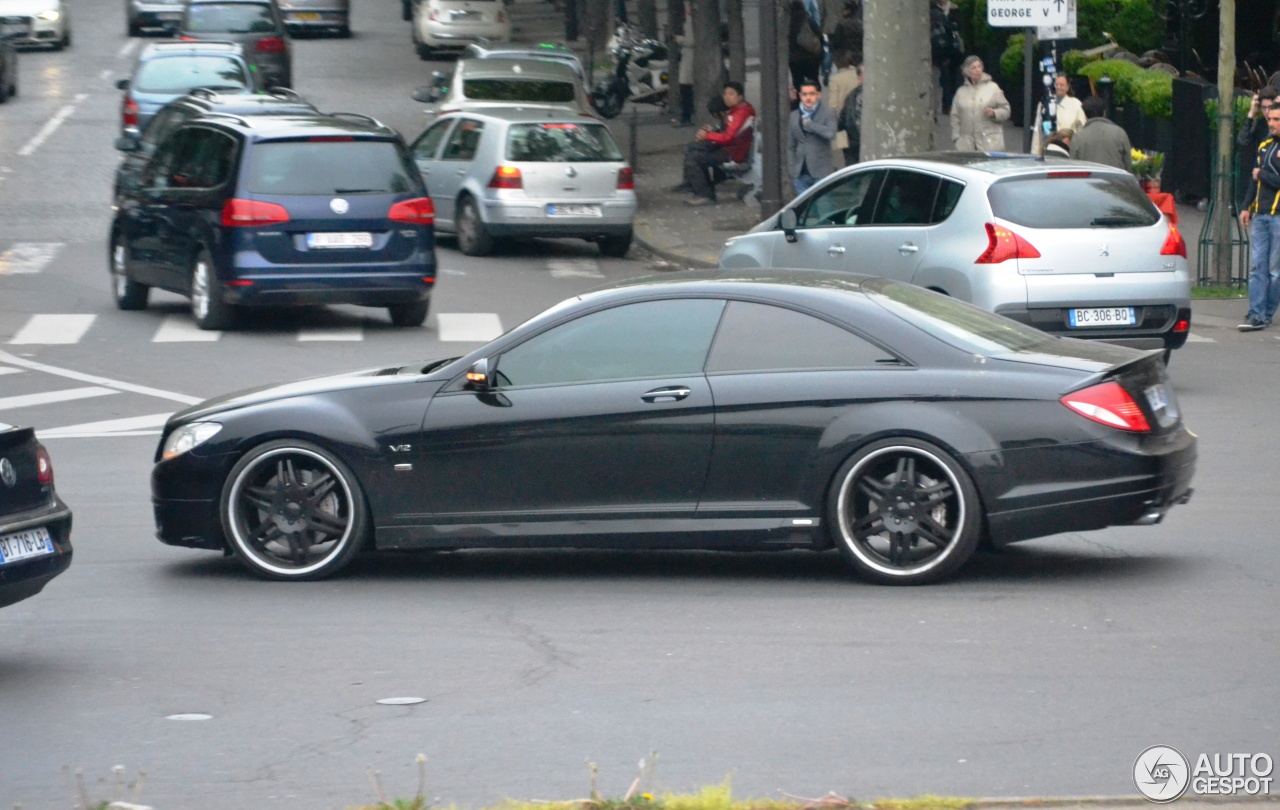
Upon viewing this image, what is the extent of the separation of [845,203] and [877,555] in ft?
23.5

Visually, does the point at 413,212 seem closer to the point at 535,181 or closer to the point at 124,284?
the point at 124,284

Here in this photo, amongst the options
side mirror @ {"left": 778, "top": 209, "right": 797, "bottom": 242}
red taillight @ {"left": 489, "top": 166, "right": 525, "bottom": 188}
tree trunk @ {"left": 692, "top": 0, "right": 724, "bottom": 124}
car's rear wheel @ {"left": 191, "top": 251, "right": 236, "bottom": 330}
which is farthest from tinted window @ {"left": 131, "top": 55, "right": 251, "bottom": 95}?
side mirror @ {"left": 778, "top": 209, "right": 797, "bottom": 242}

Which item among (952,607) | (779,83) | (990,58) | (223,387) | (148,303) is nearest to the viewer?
(952,607)

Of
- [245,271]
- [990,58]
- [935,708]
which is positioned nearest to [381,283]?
[245,271]

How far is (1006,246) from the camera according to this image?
13.6 meters

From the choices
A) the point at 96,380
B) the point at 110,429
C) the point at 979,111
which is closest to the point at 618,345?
the point at 110,429

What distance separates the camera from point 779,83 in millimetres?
23188

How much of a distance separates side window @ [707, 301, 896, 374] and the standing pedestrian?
8949 mm

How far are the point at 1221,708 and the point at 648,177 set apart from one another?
2311 cm

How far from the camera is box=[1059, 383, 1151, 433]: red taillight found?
26.6ft

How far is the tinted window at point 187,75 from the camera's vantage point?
94.9 ft

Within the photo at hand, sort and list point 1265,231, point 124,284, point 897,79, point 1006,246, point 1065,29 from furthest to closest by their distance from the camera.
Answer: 1. point 1065,29
2. point 897,79
3. point 124,284
4. point 1265,231
5. point 1006,246

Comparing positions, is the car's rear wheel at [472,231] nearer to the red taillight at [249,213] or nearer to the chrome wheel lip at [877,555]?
the red taillight at [249,213]

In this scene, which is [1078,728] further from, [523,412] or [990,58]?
[990,58]
